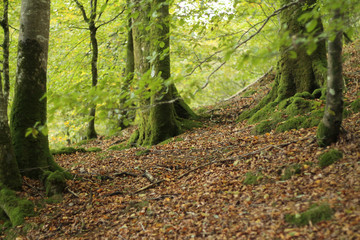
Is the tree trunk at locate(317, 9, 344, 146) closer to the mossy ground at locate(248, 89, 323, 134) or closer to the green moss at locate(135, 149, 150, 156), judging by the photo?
the mossy ground at locate(248, 89, 323, 134)

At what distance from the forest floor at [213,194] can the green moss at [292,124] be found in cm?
27

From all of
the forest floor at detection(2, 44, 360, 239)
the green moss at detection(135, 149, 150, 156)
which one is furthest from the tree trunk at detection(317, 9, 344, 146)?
the green moss at detection(135, 149, 150, 156)

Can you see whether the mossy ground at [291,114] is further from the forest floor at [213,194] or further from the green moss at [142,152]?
the green moss at [142,152]

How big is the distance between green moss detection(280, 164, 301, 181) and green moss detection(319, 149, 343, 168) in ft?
1.04

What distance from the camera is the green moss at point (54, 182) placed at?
509 cm

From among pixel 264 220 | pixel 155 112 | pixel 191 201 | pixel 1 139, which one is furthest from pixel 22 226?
pixel 155 112

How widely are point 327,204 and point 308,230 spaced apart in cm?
44

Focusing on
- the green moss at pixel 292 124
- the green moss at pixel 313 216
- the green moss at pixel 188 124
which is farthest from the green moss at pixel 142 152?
the green moss at pixel 313 216

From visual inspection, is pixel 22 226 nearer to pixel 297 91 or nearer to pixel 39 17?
pixel 39 17

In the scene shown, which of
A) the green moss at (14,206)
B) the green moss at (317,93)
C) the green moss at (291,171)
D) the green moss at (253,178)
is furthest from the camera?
the green moss at (317,93)

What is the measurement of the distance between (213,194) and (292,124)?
2.87 meters

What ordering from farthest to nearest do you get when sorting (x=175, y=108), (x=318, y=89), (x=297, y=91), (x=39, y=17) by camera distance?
(x=175, y=108) → (x=297, y=91) → (x=318, y=89) → (x=39, y=17)

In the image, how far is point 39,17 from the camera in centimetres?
547

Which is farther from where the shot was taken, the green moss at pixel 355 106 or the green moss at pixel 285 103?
the green moss at pixel 285 103
